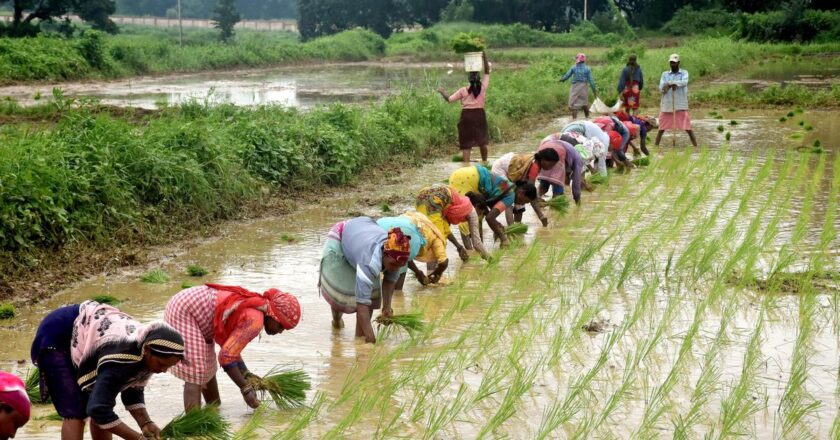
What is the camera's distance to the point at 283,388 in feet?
14.8

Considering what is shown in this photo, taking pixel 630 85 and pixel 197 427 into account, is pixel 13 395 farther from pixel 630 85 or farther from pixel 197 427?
pixel 630 85

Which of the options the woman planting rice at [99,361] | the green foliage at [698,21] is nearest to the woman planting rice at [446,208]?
the woman planting rice at [99,361]

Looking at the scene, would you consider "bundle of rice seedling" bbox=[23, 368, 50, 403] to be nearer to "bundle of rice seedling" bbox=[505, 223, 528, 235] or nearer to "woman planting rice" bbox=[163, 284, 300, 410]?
"woman planting rice" bbox=[163, 284, 300, 410]

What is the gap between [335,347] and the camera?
5574 mm

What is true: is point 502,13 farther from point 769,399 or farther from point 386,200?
point 769,399

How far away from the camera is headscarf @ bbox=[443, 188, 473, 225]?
6840mm

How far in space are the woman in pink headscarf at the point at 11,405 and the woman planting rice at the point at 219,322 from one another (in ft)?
3.54

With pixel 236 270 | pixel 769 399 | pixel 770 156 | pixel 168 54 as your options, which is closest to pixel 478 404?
pixel 769 399

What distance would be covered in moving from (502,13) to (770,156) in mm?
38786

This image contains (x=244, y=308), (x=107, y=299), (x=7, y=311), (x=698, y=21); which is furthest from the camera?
(x=698, y=21)

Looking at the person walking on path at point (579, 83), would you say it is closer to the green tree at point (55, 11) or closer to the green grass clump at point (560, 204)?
the green grass clump at point (560, 204)

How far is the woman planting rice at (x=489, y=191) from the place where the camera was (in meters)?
7.56

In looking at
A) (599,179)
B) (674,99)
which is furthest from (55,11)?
(599,179)

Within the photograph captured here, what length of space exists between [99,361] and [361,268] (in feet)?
6.54
